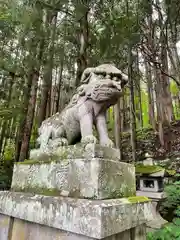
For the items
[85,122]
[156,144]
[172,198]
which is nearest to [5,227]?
[85,122]

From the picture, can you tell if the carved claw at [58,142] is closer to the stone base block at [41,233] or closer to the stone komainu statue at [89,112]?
the stone komainu statue at [89,112]

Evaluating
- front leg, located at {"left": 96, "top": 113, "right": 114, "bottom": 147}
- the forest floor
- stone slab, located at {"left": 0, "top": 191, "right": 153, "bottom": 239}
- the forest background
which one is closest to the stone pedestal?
stone slab, located at {"left": 0, "top": 191, "right": 153, "bottom": 239}

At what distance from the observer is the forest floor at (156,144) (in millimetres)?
8367

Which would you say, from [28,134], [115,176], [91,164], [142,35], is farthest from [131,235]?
[142,35]

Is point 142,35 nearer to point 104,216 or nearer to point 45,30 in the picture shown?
point 45,30

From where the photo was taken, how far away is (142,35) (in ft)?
17.9

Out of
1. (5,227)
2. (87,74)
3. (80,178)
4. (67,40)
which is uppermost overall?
(67,40)

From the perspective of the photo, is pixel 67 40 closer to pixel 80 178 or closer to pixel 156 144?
pixel 80 178

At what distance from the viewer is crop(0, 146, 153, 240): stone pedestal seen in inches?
42.9

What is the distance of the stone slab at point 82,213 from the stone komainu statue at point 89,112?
446 millimetres

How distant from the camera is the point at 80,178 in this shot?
1260 mm

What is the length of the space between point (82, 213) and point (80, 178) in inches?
9.1

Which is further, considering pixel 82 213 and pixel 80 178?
pixel 80 178

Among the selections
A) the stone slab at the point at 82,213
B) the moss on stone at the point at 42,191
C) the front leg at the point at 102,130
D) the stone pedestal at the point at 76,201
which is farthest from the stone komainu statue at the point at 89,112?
the stone slab at the point at 82,213
